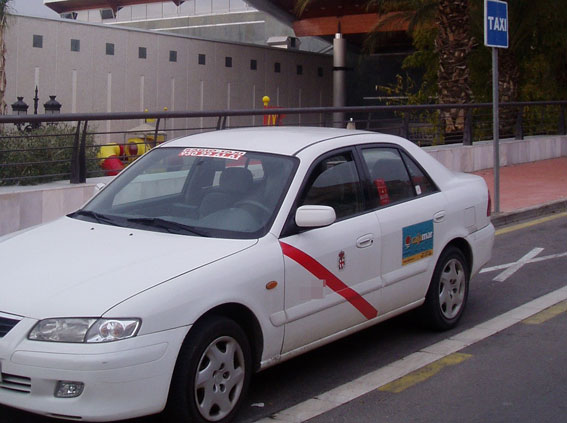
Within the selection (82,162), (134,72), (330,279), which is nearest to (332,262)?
(330,279)

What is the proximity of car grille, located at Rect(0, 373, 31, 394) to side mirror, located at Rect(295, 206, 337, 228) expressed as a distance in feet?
5.92

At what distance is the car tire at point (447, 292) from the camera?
253 inches

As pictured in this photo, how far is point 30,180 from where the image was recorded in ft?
31.2

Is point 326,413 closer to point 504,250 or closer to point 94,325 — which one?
point 94,325

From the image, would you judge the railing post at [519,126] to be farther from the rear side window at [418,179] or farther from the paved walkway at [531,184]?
the rear side window at [418,179]

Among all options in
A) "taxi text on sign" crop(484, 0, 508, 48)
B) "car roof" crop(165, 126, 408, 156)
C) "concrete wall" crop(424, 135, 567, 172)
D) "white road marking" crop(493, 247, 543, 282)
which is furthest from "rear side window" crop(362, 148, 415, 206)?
"concrete wall" crop(424, 135, 567, 172)

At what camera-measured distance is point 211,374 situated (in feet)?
14.8

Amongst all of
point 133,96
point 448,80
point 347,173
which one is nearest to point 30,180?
point 347,173

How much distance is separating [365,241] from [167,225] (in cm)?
133

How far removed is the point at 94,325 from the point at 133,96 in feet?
75.5

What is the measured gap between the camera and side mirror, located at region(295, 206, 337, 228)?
502 centimetres

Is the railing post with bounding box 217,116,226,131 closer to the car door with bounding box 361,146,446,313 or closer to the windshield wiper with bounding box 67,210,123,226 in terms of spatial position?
the car door with bounding box 361,146,446,313

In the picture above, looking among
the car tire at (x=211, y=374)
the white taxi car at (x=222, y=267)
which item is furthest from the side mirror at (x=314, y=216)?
the car tire at (x=211, y=374)

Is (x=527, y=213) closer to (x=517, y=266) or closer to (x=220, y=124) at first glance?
(x=517, y=266)
